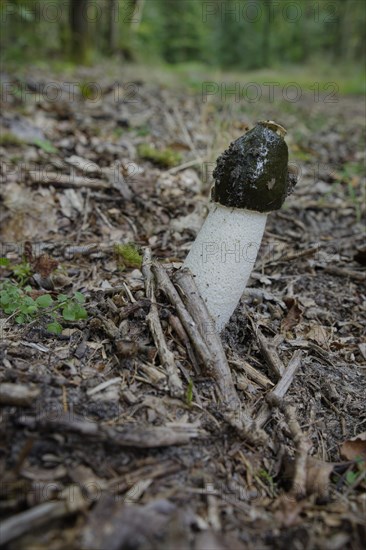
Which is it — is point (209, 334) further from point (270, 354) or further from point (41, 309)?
point (41, 309)

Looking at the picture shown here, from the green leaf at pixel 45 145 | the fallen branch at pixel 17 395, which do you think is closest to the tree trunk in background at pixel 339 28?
the green leaf at pixel 45 145

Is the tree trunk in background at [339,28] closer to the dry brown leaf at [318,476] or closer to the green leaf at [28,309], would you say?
the green leaf at [28,309]

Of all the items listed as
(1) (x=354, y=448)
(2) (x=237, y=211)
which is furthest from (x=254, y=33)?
(1) (x=354, y=448)

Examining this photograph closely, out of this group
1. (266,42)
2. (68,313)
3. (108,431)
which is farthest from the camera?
(266,42)

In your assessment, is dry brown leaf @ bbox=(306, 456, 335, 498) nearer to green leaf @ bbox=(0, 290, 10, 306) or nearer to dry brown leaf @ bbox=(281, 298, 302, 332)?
dry brown leaf @ bbox=(281, 298, 302, 332)

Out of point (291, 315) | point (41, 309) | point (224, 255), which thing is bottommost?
point (291, 315)

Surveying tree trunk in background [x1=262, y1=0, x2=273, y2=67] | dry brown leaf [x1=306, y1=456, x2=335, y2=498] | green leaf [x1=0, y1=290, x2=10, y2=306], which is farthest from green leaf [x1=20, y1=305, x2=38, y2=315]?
tree trunk in background [x1=262, y1=0, x2=273, y2=67]
